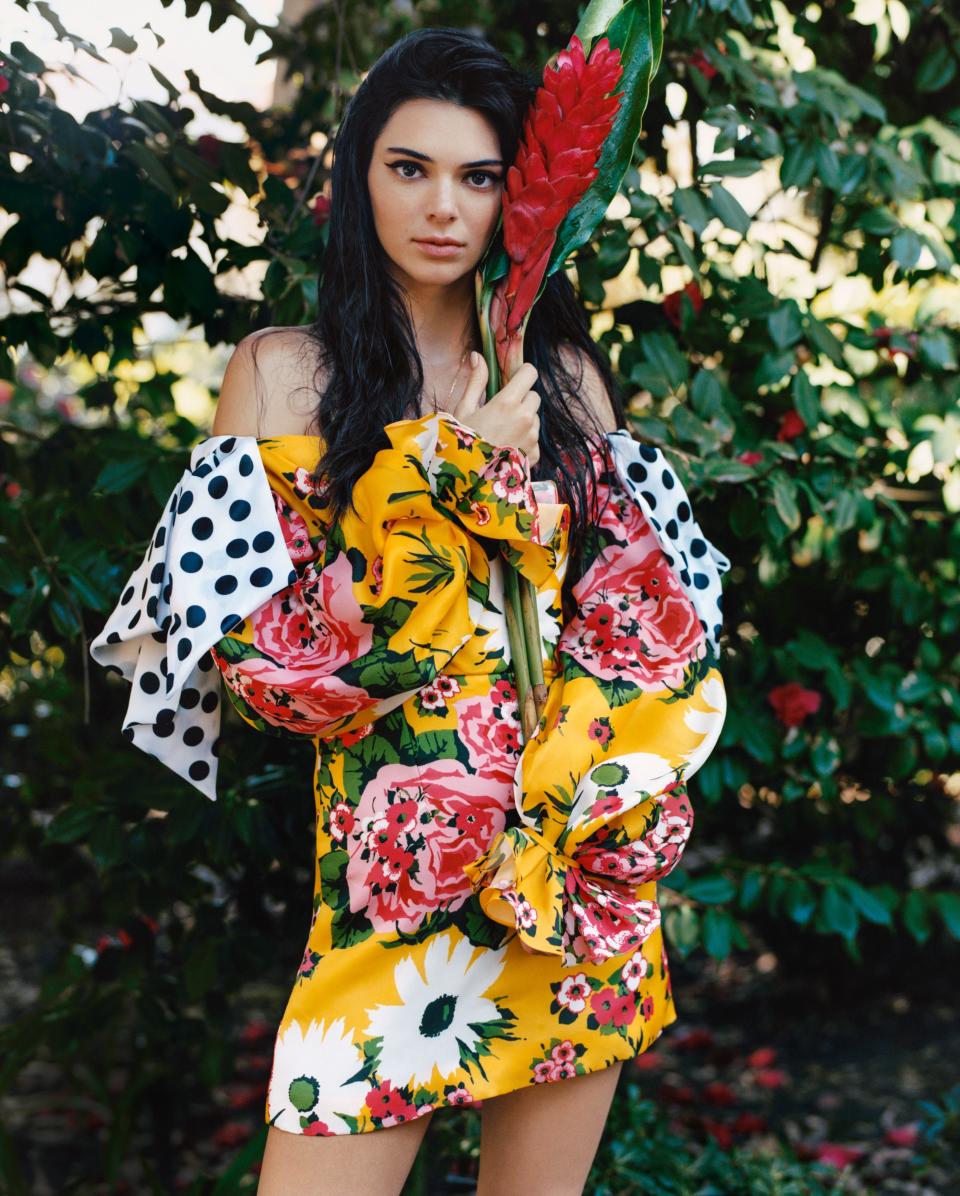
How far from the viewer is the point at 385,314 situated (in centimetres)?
155

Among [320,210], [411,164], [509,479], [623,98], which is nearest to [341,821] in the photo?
A: [509,479]

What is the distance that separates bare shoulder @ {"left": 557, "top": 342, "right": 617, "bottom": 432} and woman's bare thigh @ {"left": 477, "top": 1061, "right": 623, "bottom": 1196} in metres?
0.80

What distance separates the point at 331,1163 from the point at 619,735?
56 centimetres

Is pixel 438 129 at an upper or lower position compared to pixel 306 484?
upper

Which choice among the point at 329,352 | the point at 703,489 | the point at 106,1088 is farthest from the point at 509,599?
the point at 106,1088

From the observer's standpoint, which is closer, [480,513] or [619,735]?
[480,513]

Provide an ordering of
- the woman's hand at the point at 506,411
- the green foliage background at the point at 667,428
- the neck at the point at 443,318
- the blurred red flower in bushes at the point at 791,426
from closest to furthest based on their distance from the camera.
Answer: the woman's hand at the point at 506,411 → the neck at the point at 443,318 → the green foliage background at the point at 667,428 → the blurred red flower in bushes at the point at 791,426

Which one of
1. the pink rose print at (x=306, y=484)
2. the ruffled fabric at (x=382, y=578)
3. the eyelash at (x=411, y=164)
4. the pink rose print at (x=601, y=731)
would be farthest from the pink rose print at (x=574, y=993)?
the eyelash at (x=411, y=164)

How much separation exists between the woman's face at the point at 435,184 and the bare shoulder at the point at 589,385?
0.78ft

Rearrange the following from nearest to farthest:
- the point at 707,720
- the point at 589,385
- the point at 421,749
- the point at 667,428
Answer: the point at 421,749 → the point at 707,720 → the point at 589,385 → the point at 667,428

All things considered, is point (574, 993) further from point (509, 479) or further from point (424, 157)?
point (424, 157)

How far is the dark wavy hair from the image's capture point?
1478 millimetres

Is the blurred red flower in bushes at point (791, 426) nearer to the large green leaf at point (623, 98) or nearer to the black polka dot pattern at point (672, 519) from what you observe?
the black polka dot pattern at point (672, 519)

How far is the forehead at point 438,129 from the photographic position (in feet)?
4.78
